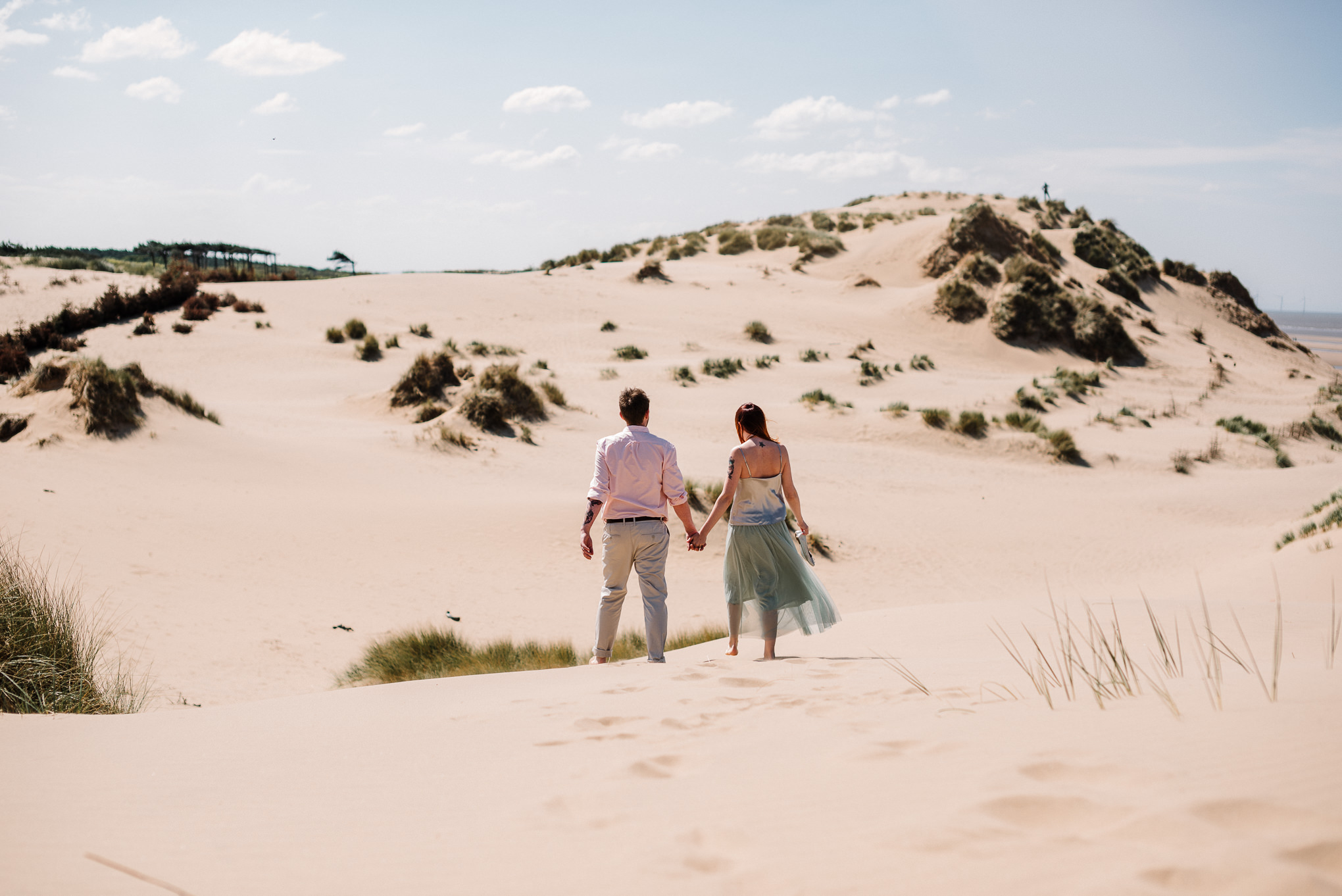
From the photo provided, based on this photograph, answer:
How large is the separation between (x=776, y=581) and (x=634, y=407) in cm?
161

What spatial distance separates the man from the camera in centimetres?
580

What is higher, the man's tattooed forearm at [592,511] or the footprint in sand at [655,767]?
the man's tattooed forearm at [592,511]

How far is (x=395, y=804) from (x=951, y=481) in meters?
14.5

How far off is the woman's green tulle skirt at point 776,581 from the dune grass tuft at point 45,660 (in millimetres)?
3970

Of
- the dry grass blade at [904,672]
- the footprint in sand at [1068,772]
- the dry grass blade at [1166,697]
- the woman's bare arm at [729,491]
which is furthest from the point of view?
the woman's bare arm at [729,491]

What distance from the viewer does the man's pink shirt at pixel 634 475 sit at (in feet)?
19.0

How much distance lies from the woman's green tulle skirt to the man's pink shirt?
2.00 ft

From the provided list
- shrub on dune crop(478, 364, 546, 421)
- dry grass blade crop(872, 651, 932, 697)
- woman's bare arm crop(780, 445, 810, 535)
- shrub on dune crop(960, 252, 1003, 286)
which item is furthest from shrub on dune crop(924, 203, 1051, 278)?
dry grass blade crop(872, 651, 932, 697)

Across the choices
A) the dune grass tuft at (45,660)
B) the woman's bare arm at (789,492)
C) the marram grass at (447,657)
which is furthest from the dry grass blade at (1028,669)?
the dune grass tuft at (45,660)

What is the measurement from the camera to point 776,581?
5.98 meters

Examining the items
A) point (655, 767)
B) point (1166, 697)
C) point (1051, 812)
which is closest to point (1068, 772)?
point (1051, 812)

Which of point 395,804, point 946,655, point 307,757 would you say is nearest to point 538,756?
point 395,804

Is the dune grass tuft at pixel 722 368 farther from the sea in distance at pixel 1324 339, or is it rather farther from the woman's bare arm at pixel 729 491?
the sea in distance at pixel 1324 339

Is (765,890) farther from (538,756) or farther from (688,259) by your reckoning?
(688,259)
